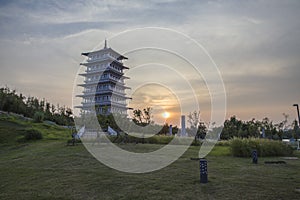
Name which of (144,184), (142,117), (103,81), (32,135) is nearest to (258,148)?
(144,184)

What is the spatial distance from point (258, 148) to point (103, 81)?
2741 cm

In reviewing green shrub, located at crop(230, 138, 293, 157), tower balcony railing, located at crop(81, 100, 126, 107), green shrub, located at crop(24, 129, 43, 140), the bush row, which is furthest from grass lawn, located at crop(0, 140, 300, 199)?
tower balcony railing, located at crop(81, 100, 126, 107)

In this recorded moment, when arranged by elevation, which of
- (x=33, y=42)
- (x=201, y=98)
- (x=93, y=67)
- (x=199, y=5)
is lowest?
(x=201, y=98)

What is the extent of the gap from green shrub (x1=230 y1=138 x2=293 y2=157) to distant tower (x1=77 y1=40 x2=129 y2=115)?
24670mm

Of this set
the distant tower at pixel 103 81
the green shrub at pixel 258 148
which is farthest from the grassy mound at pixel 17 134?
the green shrub at pixel 258 148

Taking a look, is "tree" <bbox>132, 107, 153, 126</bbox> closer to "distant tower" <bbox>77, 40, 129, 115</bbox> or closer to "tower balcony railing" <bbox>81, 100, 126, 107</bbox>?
"distant tower" <bbox>77, 40, 129, 115</bbox>

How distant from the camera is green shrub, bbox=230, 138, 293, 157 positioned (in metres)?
12.1

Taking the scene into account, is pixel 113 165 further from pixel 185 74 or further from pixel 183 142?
pixel 183 142

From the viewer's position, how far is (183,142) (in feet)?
59.5

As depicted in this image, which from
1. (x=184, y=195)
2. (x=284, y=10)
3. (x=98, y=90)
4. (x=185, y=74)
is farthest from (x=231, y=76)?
(x=98, y=90)

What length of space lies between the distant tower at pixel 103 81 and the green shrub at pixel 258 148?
24.7 metres

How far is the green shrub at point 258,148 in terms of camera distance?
12.1 meters

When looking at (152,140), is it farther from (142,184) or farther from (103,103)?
(103,103)

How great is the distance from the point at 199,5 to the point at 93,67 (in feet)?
95.9
